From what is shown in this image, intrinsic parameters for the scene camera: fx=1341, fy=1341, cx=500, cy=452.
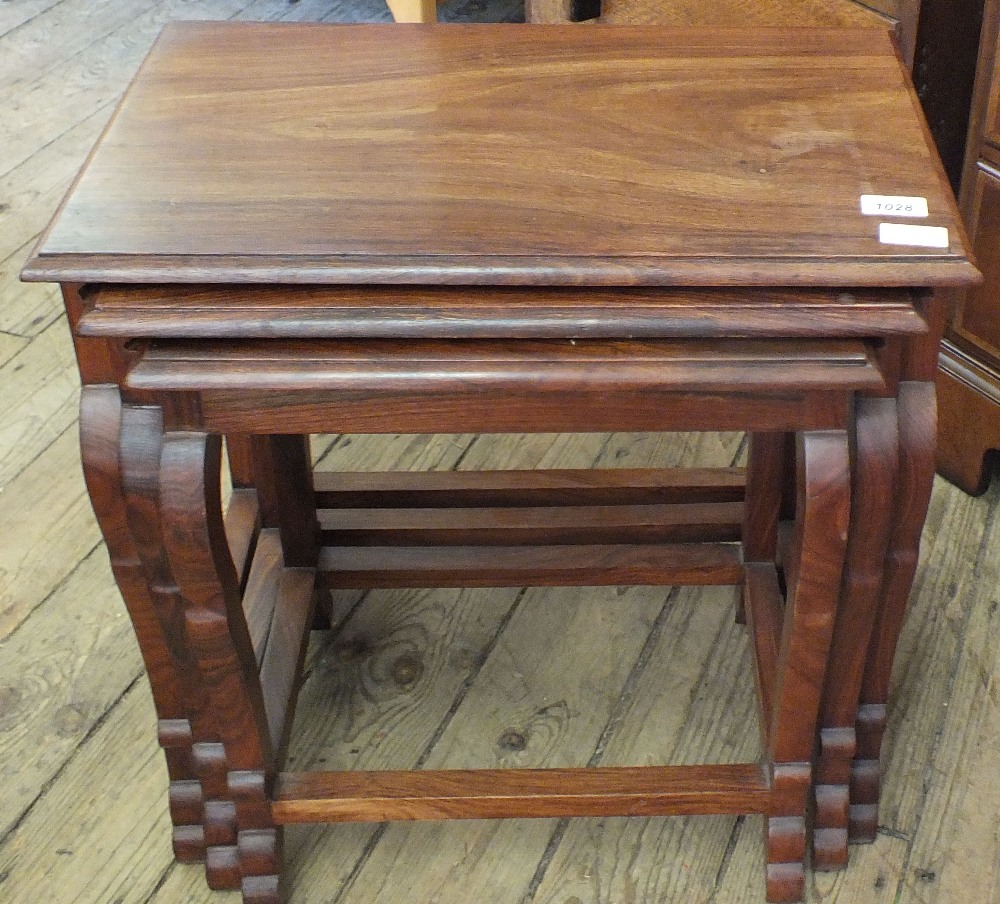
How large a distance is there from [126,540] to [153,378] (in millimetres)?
191

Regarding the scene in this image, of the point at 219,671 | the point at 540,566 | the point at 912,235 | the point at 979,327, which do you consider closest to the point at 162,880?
the point at 219,671

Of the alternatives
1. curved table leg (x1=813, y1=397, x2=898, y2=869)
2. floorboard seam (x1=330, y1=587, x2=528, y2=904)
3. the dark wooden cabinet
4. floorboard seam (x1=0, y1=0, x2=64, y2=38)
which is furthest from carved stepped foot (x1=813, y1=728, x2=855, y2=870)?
floorboard seam (x1=0, y1=0, x2=64, y2=38)

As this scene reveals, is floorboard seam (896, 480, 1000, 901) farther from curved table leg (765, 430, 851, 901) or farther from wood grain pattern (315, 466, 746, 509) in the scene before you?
wood grain pattern (315, 466, 746, 509)

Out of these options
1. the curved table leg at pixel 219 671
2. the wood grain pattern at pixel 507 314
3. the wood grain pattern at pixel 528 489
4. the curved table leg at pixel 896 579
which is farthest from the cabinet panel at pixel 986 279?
the curved table leg at pixel 219 671

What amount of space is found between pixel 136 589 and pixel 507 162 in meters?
0.44

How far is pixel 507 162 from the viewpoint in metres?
0.99

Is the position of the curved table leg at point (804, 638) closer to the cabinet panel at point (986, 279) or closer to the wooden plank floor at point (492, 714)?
the wooden plank floor at point (492, 714)

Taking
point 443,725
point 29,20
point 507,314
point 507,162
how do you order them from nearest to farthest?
point 507,314
point 507,162
point 443,725
point 29,20

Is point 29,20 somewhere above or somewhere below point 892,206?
below

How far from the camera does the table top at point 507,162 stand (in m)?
0.87

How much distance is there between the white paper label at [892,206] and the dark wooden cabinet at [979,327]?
0.50 metres

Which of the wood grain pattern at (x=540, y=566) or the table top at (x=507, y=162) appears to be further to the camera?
the wood grain pattern at (x=540, y=566)

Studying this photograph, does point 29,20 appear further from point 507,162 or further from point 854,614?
point 854,614

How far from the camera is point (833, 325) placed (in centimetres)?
87
